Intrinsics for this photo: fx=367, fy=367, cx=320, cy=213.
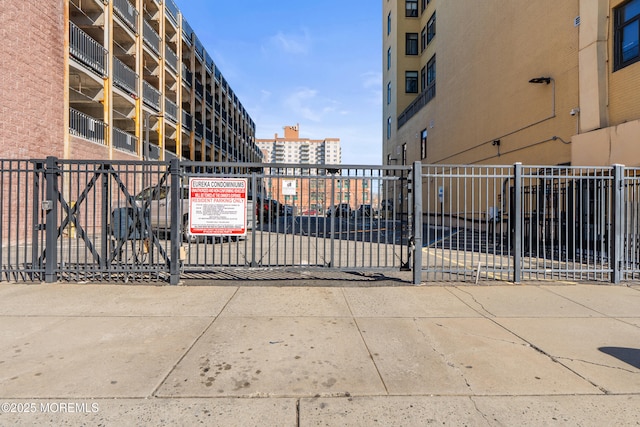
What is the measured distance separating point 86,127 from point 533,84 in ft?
63.4

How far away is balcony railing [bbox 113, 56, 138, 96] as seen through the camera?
19.9m

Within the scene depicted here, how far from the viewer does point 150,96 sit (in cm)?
2469

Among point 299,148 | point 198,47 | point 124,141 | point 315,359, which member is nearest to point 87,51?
point 124,141

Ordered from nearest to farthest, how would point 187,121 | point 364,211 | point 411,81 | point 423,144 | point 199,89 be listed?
point 364,211 < point 423,144 < point 187,121 < point 411,81 < point 199,89

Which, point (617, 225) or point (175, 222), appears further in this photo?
point (617, 225)

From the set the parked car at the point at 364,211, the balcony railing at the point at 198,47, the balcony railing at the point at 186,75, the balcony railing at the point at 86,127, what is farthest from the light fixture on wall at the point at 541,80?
the balcony railing at the point at 198,47

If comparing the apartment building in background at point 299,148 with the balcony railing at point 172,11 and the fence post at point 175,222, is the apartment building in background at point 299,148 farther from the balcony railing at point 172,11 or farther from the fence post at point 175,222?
the fence post at point 175,222

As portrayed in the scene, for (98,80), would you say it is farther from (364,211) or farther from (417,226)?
(417,226)

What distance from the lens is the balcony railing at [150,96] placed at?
23.7m

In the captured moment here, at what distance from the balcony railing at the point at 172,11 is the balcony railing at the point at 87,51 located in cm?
1178

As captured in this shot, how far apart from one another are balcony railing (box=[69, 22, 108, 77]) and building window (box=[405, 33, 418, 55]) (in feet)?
83.1

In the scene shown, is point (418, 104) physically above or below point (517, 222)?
above

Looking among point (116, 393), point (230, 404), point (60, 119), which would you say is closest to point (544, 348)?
point (230, 404)

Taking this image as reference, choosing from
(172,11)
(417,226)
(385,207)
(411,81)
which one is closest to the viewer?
(417,226)
